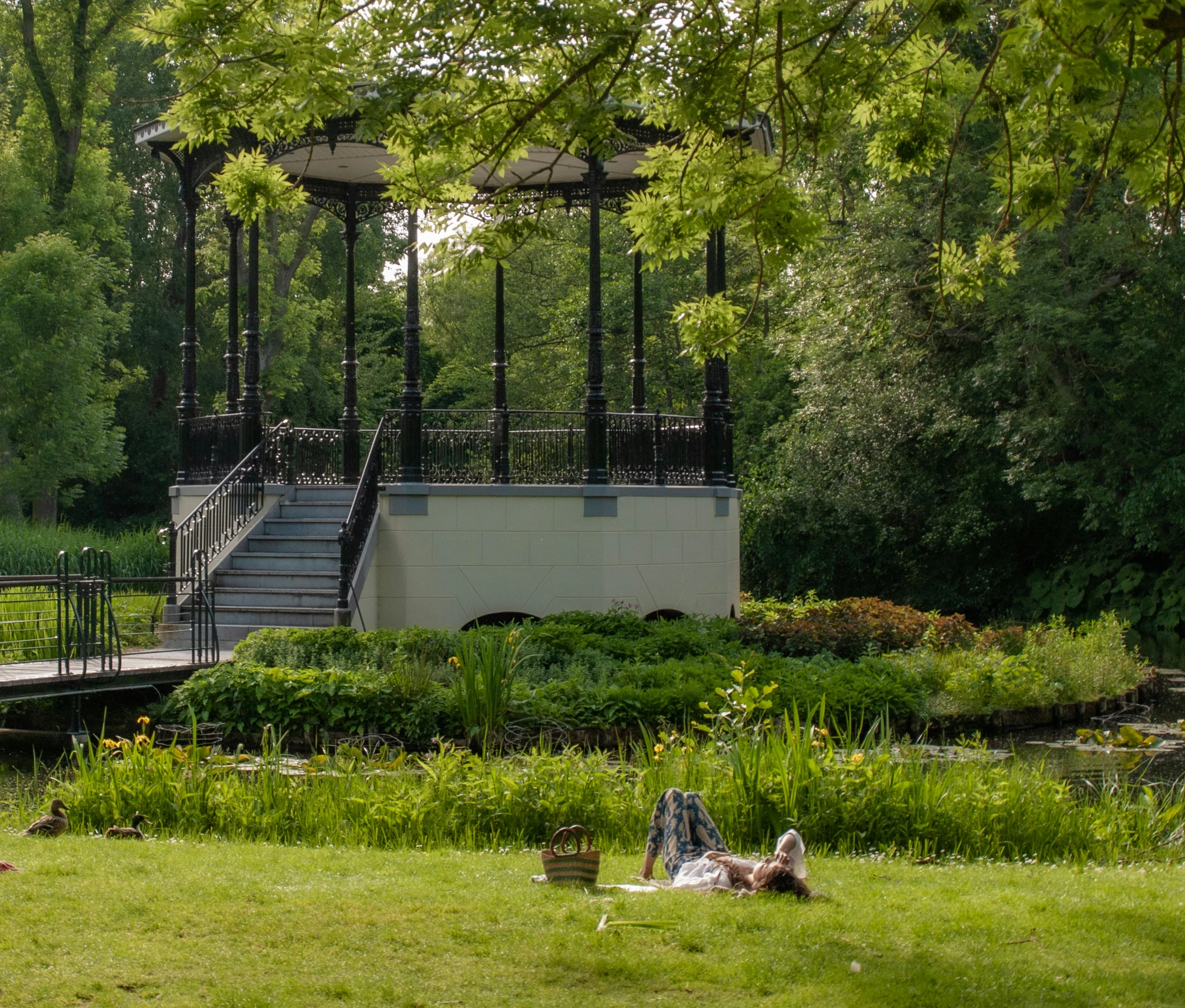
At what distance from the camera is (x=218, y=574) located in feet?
53.6

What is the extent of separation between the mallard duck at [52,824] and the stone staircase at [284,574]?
6670 millimetres

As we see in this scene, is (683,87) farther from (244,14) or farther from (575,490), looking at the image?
(575,490)

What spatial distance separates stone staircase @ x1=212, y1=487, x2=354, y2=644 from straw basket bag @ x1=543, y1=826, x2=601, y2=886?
910 centimetres

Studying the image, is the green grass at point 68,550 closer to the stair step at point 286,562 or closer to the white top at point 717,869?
the stair step at point 286,562

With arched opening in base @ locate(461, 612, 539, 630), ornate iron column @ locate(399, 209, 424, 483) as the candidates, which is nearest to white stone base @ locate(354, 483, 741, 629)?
arched opening in base @ locate(461, 612, 539, 630)

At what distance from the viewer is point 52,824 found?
25.7 feet

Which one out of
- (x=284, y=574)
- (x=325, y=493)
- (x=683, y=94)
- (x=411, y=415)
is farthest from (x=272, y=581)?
(x=683, y=94)

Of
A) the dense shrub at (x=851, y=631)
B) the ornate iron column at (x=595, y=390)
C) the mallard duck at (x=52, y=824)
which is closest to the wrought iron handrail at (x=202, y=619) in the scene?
the ornate iron column at (x=595, y=390)

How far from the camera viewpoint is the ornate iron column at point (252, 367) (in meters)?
18.3

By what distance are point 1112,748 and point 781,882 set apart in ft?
24.7

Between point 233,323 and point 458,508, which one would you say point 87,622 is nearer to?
point 458,508

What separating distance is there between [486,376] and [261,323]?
6.77 m

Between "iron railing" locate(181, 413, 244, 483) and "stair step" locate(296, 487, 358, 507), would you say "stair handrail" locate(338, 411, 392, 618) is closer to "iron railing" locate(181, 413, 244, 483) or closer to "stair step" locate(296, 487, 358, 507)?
"stair step" locate(296, 487, 358, 507)

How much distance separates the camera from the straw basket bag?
6.20 m
